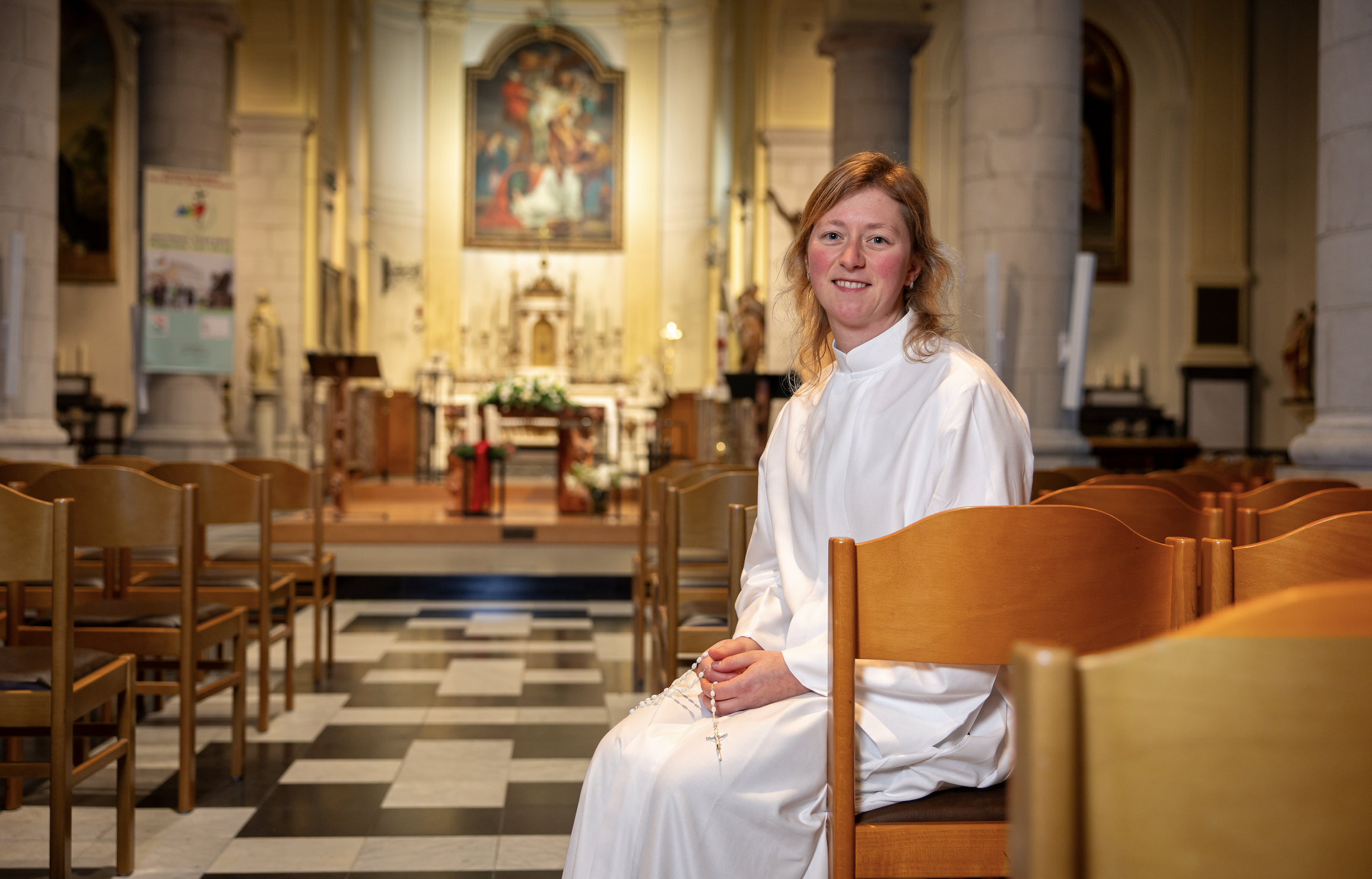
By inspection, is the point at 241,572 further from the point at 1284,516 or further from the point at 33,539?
the point at 1284,516

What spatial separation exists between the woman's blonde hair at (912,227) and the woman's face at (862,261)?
0.02m

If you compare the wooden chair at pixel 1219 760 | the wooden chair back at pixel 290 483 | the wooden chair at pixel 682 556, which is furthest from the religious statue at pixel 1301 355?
the wooden chair at pixel 1219 760

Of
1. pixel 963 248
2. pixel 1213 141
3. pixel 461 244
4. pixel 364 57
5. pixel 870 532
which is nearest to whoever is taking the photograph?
pixel 870 532

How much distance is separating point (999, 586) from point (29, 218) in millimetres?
6326

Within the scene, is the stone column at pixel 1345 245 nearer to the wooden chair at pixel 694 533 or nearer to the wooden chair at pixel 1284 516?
the wooden chair at pixel 1284 516

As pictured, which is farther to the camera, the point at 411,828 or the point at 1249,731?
the point at 411,828

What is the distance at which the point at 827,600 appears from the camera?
1.86 m

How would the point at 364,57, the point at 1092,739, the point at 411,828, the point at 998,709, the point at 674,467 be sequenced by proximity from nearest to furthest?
the point at 1092,739 < the point at 998,709 < the point at 411,828 < the point at 674,467 < the point at 364,57

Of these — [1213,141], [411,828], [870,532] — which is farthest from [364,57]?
[870,532]

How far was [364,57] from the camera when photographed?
57.3ft

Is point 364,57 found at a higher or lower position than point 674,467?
higher

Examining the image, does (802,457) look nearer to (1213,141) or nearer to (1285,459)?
(1285,459)

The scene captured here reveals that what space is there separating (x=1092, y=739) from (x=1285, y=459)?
38.7 ft

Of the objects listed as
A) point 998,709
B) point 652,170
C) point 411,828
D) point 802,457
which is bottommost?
point 411,828
